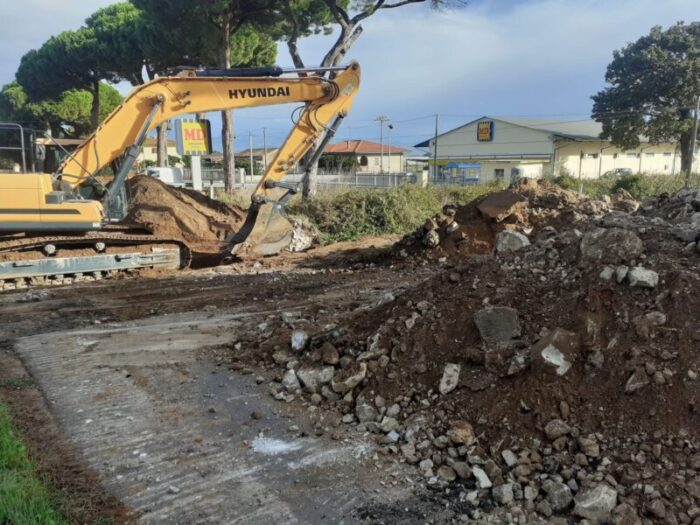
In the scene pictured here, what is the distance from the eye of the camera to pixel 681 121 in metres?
37.4

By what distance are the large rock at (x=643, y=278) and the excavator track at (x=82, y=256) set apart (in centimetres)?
811

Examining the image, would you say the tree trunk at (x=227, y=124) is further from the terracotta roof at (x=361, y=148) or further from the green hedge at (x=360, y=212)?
the terracotta roof at (x=361, y=148)

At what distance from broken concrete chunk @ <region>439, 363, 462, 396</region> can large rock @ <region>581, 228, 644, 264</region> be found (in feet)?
5.25

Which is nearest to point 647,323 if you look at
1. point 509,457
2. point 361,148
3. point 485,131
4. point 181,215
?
point 509,457

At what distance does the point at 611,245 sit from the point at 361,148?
218 feet

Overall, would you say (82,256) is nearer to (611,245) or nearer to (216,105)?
(216,105)

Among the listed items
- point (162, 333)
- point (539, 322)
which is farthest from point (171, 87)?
point (539, 322)

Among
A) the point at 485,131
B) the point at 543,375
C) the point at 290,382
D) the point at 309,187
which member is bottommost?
the point at 290,382

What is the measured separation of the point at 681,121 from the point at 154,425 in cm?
4152

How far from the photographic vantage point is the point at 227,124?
18.7 m

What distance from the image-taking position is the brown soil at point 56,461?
3342 millimetres

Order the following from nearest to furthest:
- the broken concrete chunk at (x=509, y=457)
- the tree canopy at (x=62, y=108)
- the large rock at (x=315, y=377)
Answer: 1. the broken concrete chunk at (x=509, y=457)
2. the large rock at (x=315, y=377)
3. the tree canopy at (x=62, y=108)

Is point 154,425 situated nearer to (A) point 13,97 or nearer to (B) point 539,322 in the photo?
(B) point 539,322

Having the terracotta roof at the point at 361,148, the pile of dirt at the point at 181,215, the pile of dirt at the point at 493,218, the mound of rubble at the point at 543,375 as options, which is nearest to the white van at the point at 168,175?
the pile of dirt at the point at 181,215
